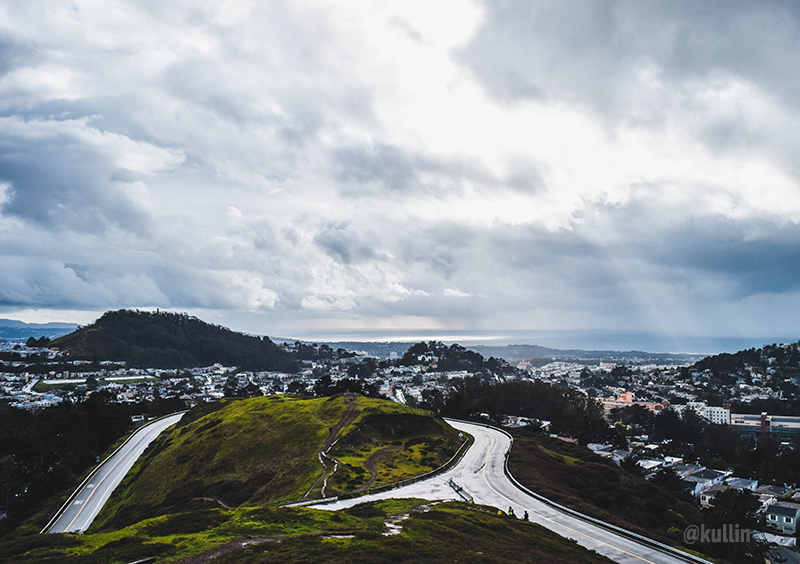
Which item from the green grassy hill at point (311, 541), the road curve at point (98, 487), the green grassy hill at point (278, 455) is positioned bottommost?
the road curve at point (98, 487)

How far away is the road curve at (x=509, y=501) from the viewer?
80.8 feet

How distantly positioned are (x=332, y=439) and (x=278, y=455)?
5568mm

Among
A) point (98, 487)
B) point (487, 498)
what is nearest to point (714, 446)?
point (487, 498)

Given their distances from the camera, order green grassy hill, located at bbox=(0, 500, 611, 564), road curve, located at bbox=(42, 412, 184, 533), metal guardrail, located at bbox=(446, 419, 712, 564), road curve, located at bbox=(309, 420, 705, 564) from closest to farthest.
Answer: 1. green grassy hill, located at bbox=(0, 500, 611, 564)
2. metal guardrail, located at bbox=(446, 419, 712, 564)
3. road curve, located at bbox=(309, 420, 705, 564)
4. road curve, located at bbox=(42, 412, 184, 533)

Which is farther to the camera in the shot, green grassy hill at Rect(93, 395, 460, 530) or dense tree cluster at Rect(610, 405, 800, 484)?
dense tree cluster at Rect(610, 405, 800, 484)

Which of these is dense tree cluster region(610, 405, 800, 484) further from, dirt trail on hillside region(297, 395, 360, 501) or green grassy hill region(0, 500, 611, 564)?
green grassy hill region(0, 500, 611, 564)

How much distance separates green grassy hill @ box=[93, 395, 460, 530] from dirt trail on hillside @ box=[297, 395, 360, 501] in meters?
0.12

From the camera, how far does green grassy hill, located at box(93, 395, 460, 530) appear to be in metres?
38.1

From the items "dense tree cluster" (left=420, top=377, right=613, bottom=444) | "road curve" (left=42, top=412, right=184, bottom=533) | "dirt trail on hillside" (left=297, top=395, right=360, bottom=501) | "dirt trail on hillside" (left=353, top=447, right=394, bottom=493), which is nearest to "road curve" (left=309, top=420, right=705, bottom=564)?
"dirt trail on hillside" (left=353, top=447, right=394, bottom=493)

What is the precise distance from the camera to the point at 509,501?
34000mm

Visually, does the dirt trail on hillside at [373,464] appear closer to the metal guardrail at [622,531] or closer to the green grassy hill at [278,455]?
the green grassy hill at [278,455]

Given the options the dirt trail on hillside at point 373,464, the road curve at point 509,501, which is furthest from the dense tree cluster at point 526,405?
the road curve at point 509,501

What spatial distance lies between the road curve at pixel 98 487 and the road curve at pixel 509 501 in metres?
29.7

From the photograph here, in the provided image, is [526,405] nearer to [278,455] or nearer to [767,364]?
[278,455]
